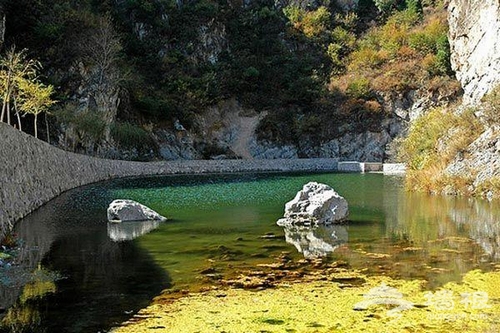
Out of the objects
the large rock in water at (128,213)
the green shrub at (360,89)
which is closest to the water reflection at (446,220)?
the large rock in water at (128,213)

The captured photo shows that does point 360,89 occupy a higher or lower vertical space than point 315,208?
higher

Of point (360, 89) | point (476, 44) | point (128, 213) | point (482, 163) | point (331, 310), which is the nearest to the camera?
point (331, 310)

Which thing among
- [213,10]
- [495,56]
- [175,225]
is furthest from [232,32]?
[175,225]

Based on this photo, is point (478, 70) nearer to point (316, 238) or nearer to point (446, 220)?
point (446, 220)

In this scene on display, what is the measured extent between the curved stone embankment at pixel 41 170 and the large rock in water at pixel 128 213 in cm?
232

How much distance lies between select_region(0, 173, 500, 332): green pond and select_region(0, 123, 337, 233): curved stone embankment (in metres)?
0.59

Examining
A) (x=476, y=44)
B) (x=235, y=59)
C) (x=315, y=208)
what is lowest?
(x=315, y=208)

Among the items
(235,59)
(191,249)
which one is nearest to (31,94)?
(191,249)

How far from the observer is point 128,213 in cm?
1458

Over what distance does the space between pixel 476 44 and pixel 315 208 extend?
23.4 m

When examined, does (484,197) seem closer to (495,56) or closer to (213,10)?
(495,56)

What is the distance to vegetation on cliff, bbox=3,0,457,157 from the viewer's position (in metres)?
41.7

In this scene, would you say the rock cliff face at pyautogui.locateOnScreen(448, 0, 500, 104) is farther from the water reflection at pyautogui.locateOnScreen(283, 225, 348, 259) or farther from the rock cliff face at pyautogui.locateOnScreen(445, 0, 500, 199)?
the water reflection at pyautogui.locateOnScreen(283, 225, 348, 259)

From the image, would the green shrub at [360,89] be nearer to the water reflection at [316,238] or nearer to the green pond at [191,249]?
the green pond at [191,249]
